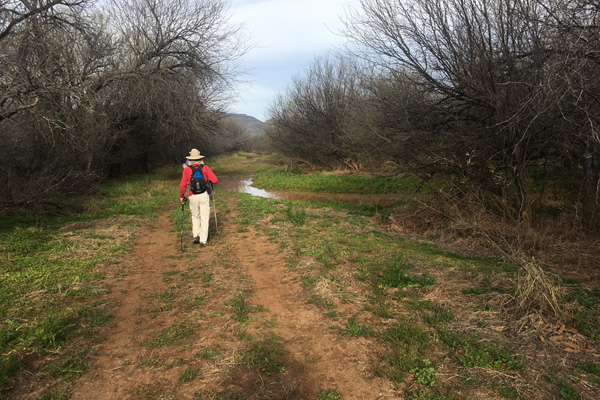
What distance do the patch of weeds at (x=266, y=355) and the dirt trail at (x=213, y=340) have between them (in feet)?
0.25

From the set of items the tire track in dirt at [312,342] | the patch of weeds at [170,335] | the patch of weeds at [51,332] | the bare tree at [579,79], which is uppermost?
the bare tree at [579,79]

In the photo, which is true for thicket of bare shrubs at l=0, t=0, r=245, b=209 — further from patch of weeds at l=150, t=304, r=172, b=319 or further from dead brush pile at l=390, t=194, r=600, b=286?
dead brush pile at l=390, t=194, r=600, b=286

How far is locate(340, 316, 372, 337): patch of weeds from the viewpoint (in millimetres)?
3975

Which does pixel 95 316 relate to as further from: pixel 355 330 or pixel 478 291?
pixel 478 291

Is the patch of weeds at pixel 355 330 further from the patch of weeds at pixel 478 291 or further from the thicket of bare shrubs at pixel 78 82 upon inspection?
the thicket of bare shrubs at pixel 78 82

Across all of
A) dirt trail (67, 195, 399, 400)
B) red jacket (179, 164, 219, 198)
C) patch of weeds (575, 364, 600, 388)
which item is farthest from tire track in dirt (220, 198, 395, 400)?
red jacket (179, 164, 219, 198)

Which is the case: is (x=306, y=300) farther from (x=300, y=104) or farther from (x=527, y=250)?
(x=300, y=104)

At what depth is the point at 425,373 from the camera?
318cm

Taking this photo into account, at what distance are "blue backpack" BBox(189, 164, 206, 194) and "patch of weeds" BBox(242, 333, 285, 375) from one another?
4.70 metres

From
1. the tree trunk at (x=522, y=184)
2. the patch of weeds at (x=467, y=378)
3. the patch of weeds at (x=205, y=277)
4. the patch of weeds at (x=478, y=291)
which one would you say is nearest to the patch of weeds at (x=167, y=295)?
the patch of weeds at (x=205, y=277)

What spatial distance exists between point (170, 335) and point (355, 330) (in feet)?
7.22

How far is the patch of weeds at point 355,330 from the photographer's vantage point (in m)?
3.97

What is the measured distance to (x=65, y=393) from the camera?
2.99m

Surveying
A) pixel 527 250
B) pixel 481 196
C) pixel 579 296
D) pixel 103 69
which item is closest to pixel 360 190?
pixel 481 196
